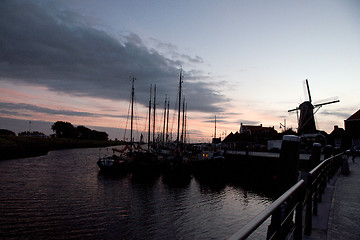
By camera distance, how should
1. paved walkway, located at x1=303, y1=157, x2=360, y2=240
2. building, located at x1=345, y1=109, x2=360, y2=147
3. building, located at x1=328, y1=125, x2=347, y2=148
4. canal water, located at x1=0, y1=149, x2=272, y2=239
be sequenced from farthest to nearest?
building, located at x1=328, y1=125, x2=347, y2=148, building, located at x1=345, y1=109, x2=360, y2=147, canal water, located at x1=0, y1=149, x2=272, y2=239, paved walkway, located at x1=303, y1=157, x2=360, y2=240

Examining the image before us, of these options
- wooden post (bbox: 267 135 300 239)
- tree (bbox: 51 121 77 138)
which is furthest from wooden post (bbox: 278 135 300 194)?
tree (bbox: 51 121 77 138)

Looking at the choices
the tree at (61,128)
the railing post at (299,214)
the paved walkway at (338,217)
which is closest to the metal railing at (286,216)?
the railing post at (299,214)

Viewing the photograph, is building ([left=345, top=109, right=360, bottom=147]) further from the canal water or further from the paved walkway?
the paved walkway

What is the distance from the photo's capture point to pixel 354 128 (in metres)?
47.9

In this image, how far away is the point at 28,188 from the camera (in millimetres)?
27141

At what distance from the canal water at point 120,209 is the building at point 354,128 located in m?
31.7

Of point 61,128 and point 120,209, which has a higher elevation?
point 61,128

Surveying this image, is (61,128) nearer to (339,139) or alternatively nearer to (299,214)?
(339,139)

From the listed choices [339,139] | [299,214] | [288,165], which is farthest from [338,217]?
[339,139]

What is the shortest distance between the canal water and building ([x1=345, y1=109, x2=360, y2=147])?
3170 cm

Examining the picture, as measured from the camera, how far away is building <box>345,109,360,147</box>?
47.2 metres

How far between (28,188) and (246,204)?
25.1m

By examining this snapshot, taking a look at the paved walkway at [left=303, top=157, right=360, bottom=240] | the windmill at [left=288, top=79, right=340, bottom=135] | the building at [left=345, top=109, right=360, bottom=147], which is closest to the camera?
the paved walkway at [left=303, top=157, right=360, bottom=240]

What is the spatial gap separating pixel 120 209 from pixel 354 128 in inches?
1973
